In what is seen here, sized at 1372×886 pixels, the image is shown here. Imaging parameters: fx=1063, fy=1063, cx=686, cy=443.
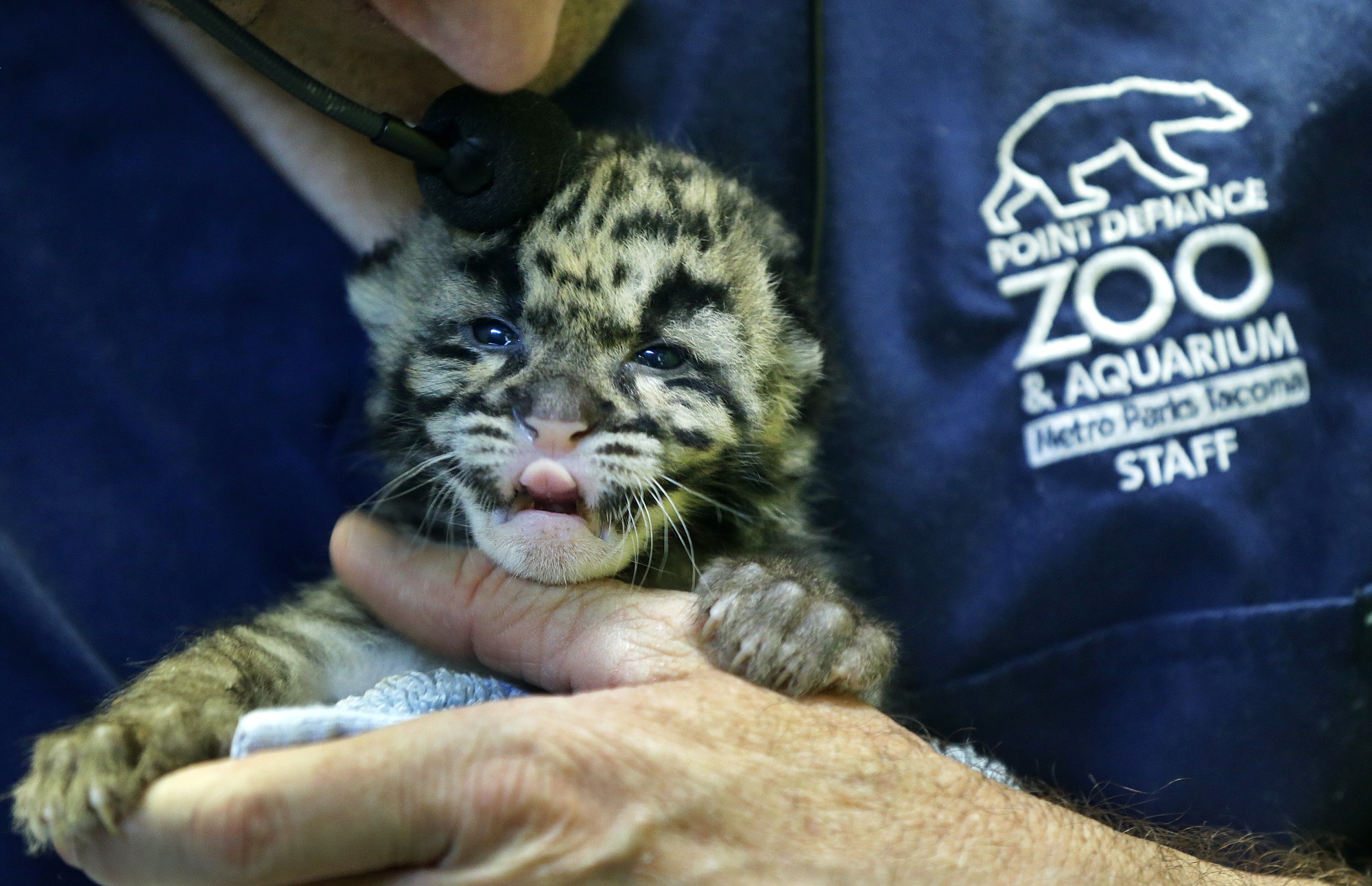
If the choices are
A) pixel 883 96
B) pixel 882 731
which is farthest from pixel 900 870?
pixel 883 96

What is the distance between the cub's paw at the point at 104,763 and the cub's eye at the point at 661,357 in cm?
79

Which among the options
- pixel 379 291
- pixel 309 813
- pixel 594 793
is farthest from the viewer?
pixel 379 291

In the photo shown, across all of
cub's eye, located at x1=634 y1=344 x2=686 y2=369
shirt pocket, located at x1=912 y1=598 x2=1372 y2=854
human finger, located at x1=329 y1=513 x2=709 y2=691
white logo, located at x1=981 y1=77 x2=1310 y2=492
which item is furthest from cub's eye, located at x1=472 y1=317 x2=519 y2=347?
shirt pocket, located at x1=912 y1=598 x2=1372 y2=854

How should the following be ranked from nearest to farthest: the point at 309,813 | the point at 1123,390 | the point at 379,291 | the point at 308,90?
the point at 309,813 < the point at 308,90 < the point at 379,291 < the point at 1123,390

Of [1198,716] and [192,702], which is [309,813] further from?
[1198,716]

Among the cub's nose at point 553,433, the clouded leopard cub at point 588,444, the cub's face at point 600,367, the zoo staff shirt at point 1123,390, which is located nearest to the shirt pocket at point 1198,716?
the zoo staff shirt at point 1123,390

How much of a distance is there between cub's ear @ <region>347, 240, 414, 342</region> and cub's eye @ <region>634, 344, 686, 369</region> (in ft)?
1.53

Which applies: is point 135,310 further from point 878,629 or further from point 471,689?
point 878,629

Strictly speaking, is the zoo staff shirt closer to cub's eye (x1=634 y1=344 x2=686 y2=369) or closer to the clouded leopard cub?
the clouded leopard cub

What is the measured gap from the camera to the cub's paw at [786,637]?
152 centimetres

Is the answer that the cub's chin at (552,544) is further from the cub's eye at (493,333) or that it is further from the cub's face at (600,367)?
the cub's eye at (493,333)

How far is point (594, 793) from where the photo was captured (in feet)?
4.29

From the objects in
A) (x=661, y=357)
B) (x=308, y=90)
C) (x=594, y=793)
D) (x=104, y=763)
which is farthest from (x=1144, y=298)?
(x=104, y=763)

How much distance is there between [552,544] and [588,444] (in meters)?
0.16
